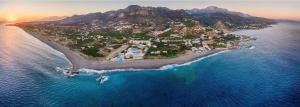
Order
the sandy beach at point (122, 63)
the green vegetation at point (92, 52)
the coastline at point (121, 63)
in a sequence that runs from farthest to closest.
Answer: the green vegetation at point (92, 52) → the sandy beach at point (122, 63) → the coastline at point (121, 63)

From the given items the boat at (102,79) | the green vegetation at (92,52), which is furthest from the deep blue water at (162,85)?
the green vegetation at (92,52)

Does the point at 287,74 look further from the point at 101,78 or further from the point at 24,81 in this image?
the point at 24,81

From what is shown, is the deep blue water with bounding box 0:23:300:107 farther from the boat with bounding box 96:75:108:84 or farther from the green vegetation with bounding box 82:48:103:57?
the green vegetation with bounding box 82:48:103:57

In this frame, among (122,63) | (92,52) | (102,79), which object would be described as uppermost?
(92,52)

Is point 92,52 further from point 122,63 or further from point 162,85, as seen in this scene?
point 162,85

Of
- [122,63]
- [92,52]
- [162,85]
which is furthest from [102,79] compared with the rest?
[92,52]

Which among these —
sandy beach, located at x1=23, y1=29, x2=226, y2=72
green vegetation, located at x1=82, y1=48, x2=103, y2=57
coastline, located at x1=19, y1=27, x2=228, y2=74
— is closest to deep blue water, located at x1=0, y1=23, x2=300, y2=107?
coastline, located at x1=19, y1=27, x2=228, y2=74

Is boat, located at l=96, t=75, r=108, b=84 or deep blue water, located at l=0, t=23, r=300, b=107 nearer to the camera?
deep blue water, located at l=0, t=23, r=300, b=107

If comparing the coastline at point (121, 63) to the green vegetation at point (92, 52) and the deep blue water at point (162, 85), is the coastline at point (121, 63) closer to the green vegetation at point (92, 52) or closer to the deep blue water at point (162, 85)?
the green vegetation at point (92, 52)
